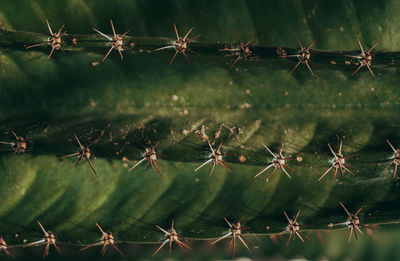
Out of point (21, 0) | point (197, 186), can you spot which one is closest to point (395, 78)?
point (197, 186)

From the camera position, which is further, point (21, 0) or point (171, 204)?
point (21, 0)

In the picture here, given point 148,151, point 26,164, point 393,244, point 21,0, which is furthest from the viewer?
point 393,244

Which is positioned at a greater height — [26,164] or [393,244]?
[393,244]

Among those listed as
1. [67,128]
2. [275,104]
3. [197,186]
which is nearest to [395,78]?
[275,104]

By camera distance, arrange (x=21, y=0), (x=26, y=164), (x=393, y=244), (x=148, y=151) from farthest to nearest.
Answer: (x=393, y=244) < (x=21, y=0) < (x=26, y=164) < (x=148, y=151)

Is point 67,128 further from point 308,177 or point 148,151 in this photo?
point 308,177

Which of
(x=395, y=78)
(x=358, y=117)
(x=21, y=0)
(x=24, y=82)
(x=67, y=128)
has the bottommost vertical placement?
(x=67, y=128)
